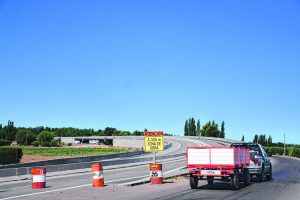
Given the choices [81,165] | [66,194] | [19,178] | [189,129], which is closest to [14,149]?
[81,165]

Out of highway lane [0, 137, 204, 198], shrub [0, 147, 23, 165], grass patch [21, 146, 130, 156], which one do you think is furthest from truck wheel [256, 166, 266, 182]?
grass patch [21, 146, 130, 156]

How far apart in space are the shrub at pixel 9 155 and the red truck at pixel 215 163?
1458 inches

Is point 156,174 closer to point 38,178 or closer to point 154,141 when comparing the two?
point 154,141

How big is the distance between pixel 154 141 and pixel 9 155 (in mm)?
34130

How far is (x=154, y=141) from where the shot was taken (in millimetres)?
24078

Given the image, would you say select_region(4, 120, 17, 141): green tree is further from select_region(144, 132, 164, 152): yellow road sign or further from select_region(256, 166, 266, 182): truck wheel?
select_region(256, 166, 266, 182): truck wheel

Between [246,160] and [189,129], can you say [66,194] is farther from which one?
[189,129]

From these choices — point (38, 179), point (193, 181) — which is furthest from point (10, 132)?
point (193, 181)

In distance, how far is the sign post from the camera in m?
24.0

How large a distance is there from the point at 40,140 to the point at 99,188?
126521 millimetres

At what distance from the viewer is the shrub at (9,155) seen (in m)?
52.9

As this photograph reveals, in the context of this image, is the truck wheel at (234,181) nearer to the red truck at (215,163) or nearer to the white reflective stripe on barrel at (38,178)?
the red truck at (215,163)

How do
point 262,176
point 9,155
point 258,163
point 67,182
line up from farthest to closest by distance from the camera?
point 9,155, point 67,182, point 262,176, point 258,163

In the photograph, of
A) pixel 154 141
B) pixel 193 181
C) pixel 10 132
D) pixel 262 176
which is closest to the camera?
pixel 193 181
